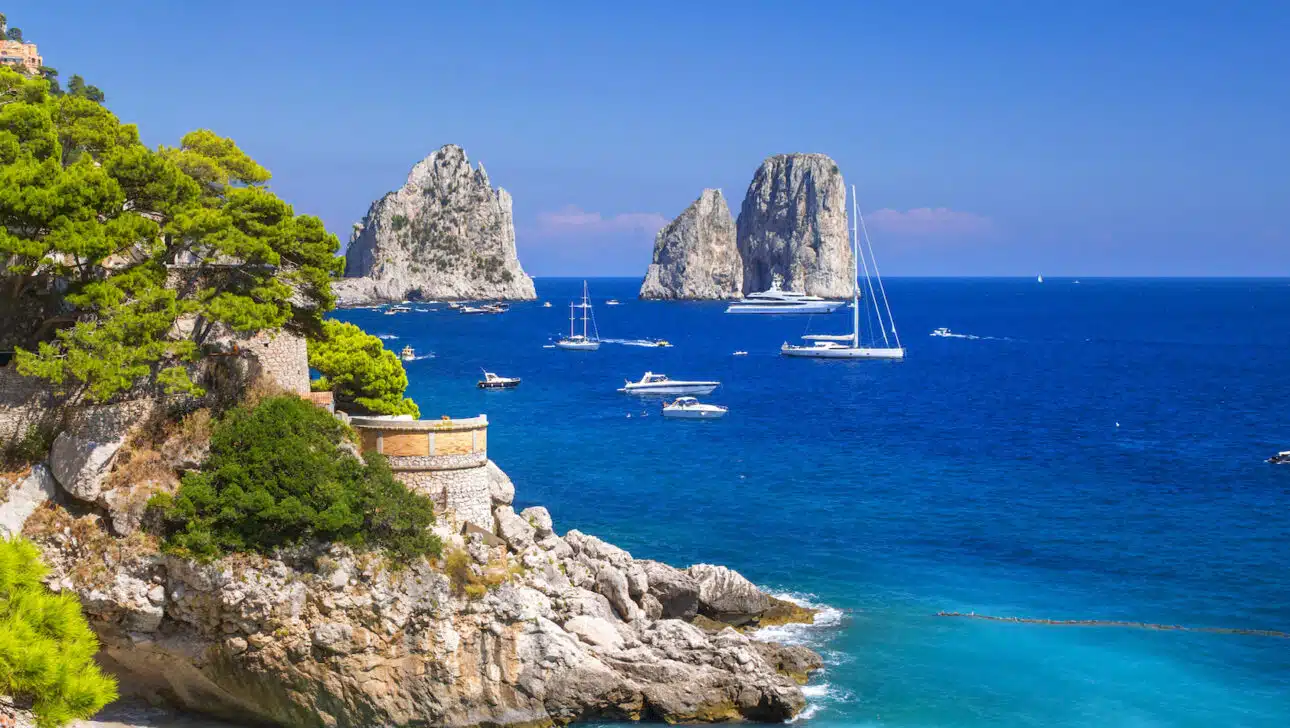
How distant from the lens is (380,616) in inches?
984

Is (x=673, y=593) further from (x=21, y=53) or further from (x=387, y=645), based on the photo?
(x=21, y=53)

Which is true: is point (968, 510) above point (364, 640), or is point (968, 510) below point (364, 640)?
below

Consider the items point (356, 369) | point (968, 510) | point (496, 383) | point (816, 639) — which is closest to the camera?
point (816, 639)

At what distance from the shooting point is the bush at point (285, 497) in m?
24.6

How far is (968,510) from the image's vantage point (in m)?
47.2

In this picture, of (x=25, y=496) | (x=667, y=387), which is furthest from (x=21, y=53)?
(x=25, y=496)

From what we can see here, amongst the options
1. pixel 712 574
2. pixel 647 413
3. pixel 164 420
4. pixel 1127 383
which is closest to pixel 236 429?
pixel 164 420

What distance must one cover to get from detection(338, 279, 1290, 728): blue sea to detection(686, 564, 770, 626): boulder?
134cm

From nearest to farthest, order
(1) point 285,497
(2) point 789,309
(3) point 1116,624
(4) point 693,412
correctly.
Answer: (1) point 285,497
(3) point 1116,624
(4) point 693,412
(2) point 789,309

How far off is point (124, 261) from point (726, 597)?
1846cm

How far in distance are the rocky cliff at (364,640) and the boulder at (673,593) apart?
3.21 m

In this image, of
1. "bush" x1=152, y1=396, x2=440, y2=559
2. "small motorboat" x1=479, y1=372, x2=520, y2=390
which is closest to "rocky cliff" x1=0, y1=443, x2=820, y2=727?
"bush" x1=152, y1=396, x2=440, y2=559

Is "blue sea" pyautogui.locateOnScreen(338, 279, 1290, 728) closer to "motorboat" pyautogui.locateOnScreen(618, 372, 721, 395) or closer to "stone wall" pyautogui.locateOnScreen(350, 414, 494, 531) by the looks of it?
"motorboat" pyautogui.locateOnScreen(618, 372, 721, 395)

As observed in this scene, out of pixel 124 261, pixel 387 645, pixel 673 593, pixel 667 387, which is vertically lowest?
pixel 673 593
